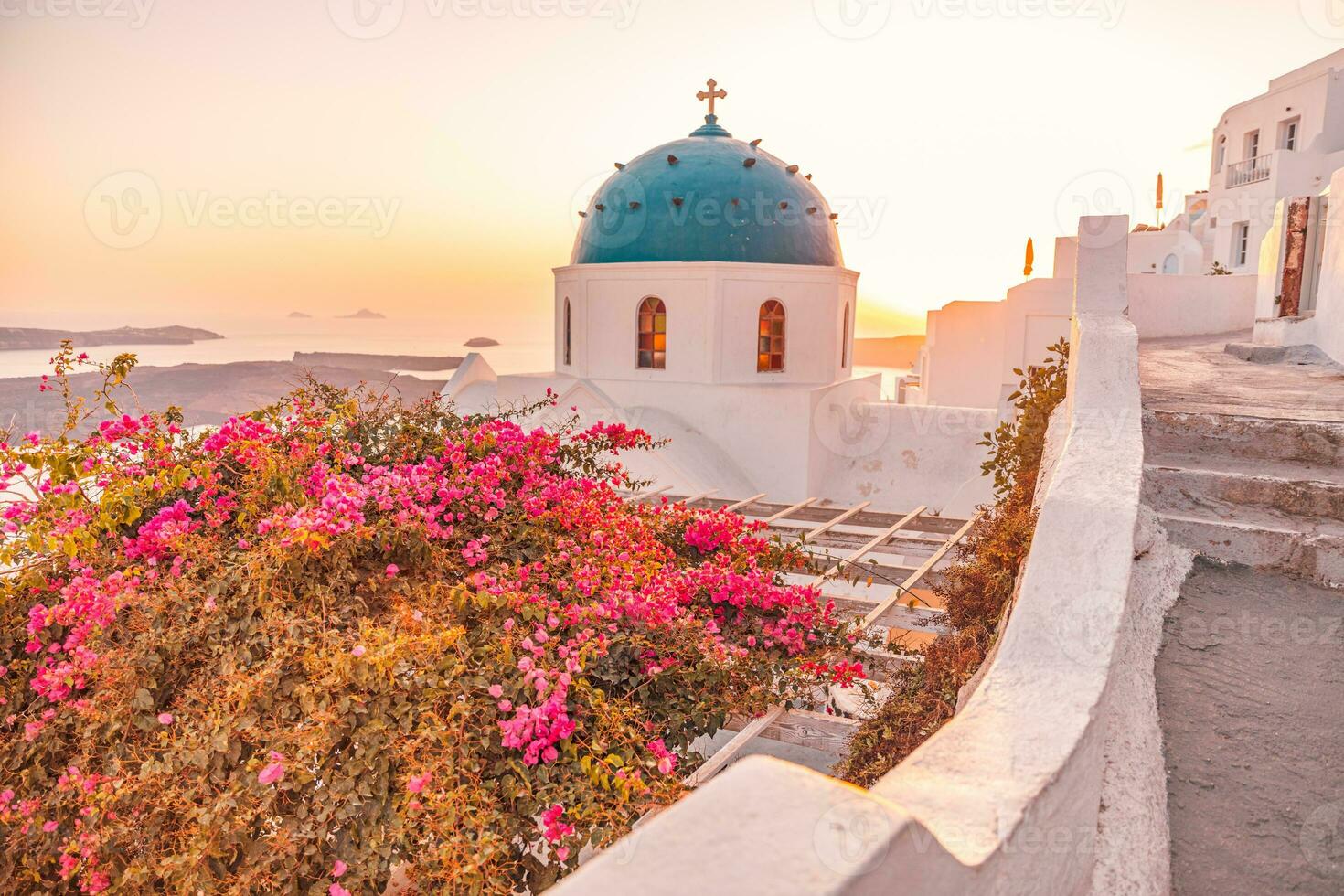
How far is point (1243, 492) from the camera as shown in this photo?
394 cm

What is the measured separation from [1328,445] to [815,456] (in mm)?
13278

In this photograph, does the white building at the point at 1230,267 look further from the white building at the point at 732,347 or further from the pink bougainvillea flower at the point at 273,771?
the pink bougainvillea flower at the point at 273,771

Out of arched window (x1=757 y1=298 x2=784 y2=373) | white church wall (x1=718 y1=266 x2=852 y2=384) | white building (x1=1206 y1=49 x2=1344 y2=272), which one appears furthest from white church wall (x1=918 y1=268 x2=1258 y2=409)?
→ white building (x1=1206 y1=49 x2=1344 y2=272)

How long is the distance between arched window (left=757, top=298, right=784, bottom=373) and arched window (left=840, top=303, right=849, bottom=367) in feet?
5.50

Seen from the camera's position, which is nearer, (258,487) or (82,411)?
(258,487)

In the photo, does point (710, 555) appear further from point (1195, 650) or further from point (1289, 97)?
point (1289, 97)

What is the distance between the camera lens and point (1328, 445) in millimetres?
4242

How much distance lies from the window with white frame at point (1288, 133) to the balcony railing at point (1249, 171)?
0.57m

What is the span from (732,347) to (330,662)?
48.4ft

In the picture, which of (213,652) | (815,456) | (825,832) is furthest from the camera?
(815,456)

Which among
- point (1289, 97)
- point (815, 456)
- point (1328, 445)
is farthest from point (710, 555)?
point (1289, 97)

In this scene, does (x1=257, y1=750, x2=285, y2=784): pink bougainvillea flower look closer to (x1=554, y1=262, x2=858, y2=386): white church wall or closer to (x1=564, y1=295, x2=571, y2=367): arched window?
(x1=554, y1=262, x2=858, y2=386): white church wall

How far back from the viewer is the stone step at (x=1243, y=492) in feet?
12.4

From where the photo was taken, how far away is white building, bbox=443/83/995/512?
17.0 m
